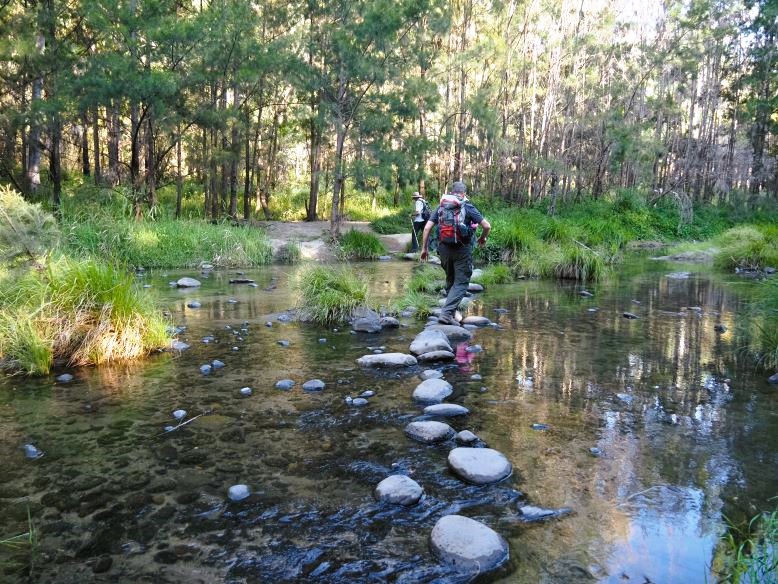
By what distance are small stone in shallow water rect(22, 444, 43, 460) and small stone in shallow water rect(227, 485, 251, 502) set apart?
1.45 m

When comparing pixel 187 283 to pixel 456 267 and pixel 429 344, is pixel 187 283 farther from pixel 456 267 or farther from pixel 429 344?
pixel 429 344

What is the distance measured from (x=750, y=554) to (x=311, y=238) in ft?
60.4

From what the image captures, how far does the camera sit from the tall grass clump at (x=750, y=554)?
7.72ft

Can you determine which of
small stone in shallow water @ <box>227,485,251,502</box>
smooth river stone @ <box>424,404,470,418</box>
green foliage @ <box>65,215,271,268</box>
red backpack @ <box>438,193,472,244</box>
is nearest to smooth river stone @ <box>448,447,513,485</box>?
smooth river stone @ <box>424,404,470,418</box>

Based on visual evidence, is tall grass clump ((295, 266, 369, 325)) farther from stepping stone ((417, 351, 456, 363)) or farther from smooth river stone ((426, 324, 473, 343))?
stepping stone ((417, 351, 456, 363))

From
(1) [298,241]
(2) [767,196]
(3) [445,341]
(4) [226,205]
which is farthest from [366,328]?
(2) [767,196]

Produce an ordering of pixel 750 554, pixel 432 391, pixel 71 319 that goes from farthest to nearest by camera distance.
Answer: pixel 71 319 < pixel 432 391 < pixel 750 554

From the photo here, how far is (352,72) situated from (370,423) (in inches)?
659

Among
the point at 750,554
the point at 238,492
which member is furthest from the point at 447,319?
the point at 750,554

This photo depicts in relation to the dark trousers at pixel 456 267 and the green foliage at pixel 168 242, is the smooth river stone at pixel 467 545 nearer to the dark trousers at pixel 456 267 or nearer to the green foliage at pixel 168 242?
the dark trousers at pixel 456 267

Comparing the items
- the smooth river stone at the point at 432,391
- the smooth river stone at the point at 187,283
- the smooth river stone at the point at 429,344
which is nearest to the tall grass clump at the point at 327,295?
the smooth river stone at the point at 429,344

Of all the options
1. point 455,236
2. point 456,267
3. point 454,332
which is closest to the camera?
point 454,332

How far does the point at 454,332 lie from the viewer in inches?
296

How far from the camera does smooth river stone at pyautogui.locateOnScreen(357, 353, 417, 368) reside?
237 inches
